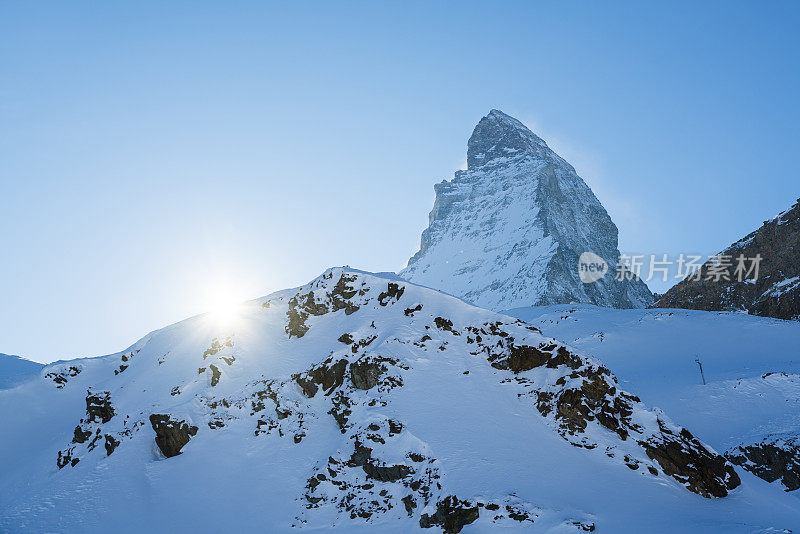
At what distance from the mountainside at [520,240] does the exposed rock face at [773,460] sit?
8683cm

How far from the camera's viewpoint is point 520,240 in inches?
5689

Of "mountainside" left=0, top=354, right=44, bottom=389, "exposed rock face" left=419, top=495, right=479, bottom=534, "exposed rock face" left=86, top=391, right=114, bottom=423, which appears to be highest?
"mountainside" left=0, top=354, right=44, bottom=389

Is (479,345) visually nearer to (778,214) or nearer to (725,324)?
(725,324)

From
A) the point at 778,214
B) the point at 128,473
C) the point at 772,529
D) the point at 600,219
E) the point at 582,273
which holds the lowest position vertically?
the point at 772,529

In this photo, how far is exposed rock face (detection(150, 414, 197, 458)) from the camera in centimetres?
2536

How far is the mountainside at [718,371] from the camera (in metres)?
28.8

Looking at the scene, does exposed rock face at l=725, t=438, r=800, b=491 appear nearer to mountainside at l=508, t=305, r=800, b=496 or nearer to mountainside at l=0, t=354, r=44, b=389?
mountainside at l=508, t=305, r=800, b=496

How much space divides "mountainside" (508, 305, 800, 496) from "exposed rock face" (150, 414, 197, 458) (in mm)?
33860

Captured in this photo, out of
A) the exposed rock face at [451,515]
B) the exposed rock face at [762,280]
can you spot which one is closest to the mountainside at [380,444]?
the exposed rock face at [451,515]

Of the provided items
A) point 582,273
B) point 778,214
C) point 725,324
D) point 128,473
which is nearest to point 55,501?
point 128,473

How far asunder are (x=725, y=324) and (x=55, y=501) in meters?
63.5

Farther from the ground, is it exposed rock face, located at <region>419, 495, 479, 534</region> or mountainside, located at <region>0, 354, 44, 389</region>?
mountainside, located at <region>0, 354, 44, 389</region>

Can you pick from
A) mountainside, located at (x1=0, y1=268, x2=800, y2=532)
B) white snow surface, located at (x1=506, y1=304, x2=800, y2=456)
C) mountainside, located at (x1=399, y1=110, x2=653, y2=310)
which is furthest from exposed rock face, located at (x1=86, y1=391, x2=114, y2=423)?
mountainside, located at (x1=399, y1=110, x2=653, y2=310)

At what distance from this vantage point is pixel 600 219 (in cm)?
17662
